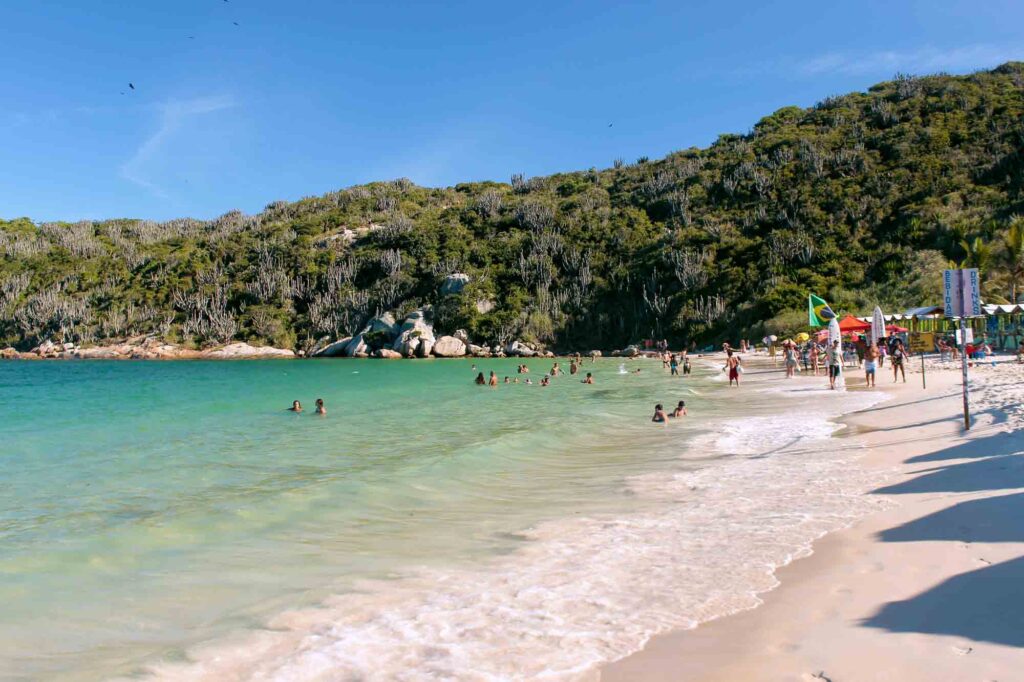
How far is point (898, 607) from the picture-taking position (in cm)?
377

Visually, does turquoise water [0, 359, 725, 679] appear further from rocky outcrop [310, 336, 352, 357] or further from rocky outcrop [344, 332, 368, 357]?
rocky outcrop [310, 336, 352, 357]

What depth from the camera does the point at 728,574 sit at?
4770 millimetres

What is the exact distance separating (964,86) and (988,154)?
55.4ft

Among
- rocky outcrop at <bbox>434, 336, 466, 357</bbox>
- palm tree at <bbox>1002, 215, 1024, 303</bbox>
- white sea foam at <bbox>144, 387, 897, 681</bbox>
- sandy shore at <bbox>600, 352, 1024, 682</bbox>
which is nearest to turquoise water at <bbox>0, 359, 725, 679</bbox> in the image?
white sea foam at <bbox>144, 387, 897, 681</bbox>

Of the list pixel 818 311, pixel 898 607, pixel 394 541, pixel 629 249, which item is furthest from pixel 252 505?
pixel 629 249

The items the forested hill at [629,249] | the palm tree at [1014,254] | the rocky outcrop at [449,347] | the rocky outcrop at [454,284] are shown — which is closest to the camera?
the palm tree at [1014,254]

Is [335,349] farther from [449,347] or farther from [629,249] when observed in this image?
[629,249]

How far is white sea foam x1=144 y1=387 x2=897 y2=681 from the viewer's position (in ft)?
12.2

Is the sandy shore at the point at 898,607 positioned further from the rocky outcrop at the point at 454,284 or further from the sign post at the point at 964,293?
the rocky outcrop at the point at 454,284

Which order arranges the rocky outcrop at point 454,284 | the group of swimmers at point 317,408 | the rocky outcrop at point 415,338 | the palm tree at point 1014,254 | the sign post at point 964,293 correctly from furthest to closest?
1. the rocky outcrop at point 454,284
2. the rocky outcrop at point 415,338
3. the palm tree at point 1014,254
4. the group of swimmers at point 317,408
5. the sign post at point 964,293

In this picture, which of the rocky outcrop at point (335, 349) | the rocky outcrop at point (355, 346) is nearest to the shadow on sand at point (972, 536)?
the rocky outcrop at point (355, 346)

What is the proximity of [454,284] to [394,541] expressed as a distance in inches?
2347

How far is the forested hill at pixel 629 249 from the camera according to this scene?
168 feet

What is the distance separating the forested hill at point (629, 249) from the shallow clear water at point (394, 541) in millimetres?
36528
